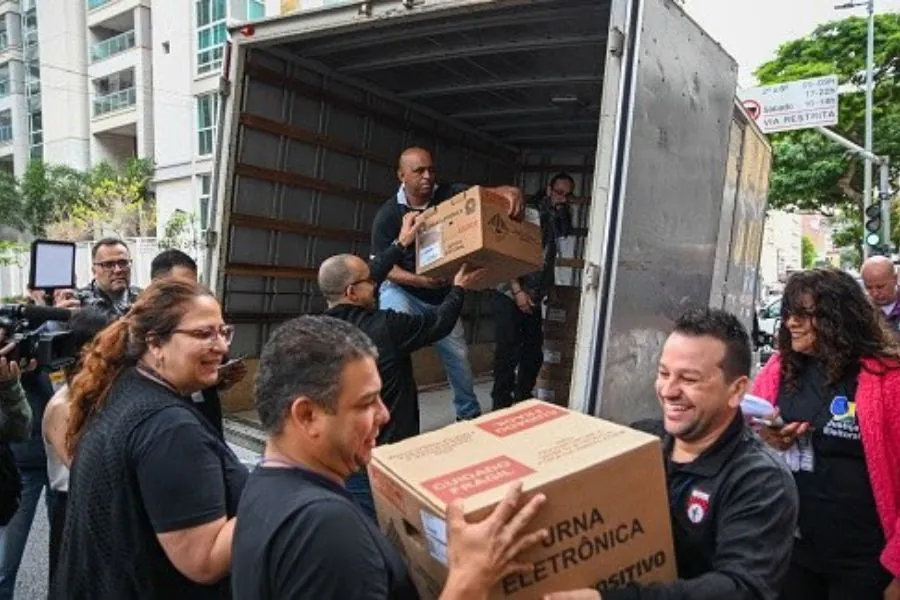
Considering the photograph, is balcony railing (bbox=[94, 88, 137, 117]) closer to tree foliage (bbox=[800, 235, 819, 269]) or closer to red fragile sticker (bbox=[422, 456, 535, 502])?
red fragile sticker (bbox=[422, 456, 535, 502])

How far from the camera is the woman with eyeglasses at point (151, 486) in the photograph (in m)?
1.70

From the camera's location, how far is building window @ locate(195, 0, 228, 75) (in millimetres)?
23734

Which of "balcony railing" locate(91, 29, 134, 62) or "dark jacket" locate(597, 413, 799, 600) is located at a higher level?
"balcony railing" locate(91, 29, 134, 62)

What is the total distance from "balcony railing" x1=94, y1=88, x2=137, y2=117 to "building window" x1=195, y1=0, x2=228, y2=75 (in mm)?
5499

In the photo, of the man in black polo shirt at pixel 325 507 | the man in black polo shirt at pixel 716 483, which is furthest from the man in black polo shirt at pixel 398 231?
the man in black polo shirt at pixel 325 507

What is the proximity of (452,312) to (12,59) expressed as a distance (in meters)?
39.7

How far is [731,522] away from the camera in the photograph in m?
1.62

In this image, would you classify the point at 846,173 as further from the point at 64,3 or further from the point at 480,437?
the point at 64,3

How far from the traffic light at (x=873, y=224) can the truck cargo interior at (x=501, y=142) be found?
10474 millimetres

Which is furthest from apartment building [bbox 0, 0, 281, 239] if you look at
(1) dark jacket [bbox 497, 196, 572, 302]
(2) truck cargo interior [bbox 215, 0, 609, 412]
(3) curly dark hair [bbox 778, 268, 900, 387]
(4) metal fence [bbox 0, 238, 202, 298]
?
(3) curly dark hair [bbox 778, 268, 900, 387]

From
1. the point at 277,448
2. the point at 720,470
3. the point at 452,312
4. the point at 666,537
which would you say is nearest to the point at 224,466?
the point at 277,448

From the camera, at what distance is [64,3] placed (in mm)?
31156

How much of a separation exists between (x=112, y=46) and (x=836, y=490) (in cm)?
3354

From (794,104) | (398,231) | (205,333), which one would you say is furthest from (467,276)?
(794,104)
